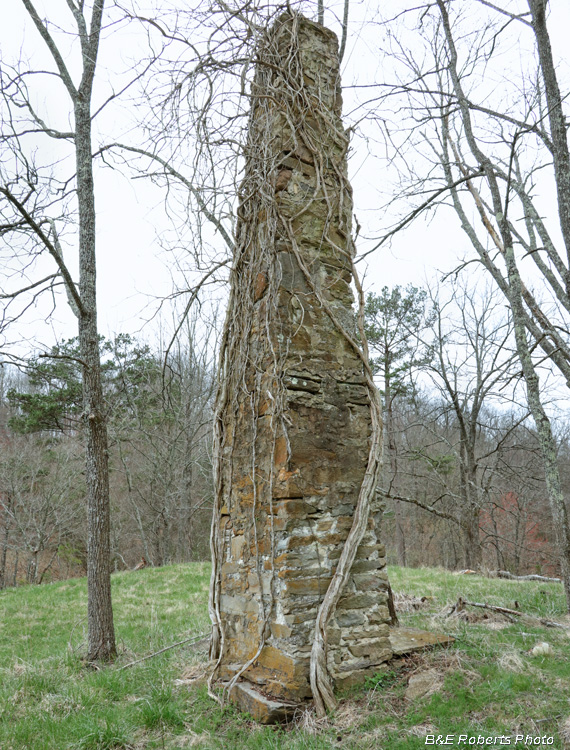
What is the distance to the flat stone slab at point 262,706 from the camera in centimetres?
304

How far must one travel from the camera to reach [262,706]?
310 cm

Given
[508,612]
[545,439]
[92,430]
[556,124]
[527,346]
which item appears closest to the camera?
[556,124]

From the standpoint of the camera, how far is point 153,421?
1411 centimetres

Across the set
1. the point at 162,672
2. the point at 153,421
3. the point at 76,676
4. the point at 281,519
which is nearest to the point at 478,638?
the point at 281,519

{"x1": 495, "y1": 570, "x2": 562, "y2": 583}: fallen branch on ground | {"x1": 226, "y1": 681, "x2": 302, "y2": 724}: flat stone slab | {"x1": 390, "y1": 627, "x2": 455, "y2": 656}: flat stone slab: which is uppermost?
{"x1": 390, "y1": 627, "x2": 455, "y2": 656}: flat stone slab

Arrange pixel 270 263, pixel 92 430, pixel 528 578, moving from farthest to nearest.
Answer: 1. pixel 528 578
2. pixel 92 430
3. pixel 270 263

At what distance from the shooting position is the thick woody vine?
361cm

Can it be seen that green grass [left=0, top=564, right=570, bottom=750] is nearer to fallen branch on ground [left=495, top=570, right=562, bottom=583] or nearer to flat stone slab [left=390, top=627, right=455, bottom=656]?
flat stone slab [left=390, top=627, right=455, bottom=656]

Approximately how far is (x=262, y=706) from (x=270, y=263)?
2849mm

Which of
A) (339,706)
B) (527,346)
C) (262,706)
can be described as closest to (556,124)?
(527,346)

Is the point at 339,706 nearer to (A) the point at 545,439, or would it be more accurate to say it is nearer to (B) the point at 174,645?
(B) the point at 174,645

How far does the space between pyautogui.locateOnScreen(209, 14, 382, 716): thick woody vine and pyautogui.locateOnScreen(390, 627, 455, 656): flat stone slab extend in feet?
2.82

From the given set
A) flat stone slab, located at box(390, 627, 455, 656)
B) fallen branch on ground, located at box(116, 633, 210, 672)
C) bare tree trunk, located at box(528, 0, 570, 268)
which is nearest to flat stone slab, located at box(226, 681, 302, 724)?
flat stone slab, located at box(390, 627, 455, 656)

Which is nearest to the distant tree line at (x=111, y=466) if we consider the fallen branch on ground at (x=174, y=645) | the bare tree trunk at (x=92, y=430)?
the bare tree trunk at (x=92, y=430)
